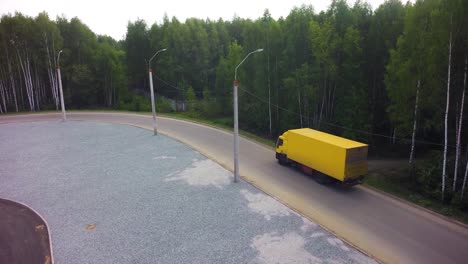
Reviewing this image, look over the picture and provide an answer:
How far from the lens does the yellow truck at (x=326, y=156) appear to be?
15078 mm

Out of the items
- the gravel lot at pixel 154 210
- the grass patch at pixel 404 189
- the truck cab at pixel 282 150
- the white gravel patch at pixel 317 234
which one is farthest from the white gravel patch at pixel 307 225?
the truck cab at pixel 282 150

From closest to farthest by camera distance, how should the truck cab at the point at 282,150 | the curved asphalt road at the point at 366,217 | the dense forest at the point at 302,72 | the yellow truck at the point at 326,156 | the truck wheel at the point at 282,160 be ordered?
1. the curved asphalt road at the point at 366,217
2. the yellow truck at the point at 326,156
3. the dense forest at the point at 302,72
4. the truck cab at the point at 282,150
5. the truck wheel at the point at 282,160

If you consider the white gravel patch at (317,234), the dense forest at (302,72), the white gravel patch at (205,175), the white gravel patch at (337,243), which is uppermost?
the dense forest at (302,72)

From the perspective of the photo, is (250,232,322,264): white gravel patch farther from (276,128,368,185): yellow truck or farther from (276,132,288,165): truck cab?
(276,132,288,165): truck cab

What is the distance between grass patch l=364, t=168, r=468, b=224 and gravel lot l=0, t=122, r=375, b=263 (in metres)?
7.09

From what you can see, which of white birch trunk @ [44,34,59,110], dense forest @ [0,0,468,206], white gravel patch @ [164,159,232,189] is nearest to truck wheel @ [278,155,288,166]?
white gravel patch @ [164,159,232,189]

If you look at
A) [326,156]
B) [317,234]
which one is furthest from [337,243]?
[326,156]

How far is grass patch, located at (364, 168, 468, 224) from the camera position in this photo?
14.4m

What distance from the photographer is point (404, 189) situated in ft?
58.3

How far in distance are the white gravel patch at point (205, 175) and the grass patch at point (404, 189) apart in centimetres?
897

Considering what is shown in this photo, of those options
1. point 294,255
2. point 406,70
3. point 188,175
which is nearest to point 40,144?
point 188,175

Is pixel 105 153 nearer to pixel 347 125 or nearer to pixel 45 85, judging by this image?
pixel 347 125

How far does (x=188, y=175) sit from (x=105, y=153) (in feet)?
29.7

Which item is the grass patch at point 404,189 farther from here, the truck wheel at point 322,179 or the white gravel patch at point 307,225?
the white gravel patch at point 307,225
